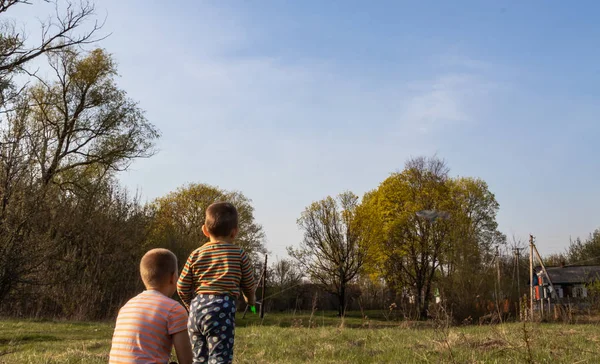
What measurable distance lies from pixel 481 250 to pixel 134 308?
2805 centimetres

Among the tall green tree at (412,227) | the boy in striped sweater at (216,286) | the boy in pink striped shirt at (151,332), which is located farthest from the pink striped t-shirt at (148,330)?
the tall green tree at (412,227)

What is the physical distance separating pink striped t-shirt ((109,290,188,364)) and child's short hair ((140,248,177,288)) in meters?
0.17

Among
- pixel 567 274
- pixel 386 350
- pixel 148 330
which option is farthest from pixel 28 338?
pixel 567 274

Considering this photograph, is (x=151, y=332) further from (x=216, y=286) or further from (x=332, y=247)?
(x=332, y=247)

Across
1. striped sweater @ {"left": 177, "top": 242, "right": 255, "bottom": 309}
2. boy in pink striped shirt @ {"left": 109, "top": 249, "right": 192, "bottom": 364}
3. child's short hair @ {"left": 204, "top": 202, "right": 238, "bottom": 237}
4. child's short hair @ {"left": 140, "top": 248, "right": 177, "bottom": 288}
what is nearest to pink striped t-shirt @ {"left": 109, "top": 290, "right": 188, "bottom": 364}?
boy in pink striped shirt @ {"left": 109, "top": 249, "right": 192, "bottom": 364}

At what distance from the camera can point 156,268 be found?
3.58m

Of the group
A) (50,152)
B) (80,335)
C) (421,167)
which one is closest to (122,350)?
(80,335)

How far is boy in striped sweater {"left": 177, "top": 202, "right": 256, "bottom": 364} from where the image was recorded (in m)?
4.21

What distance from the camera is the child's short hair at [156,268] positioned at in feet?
11.7

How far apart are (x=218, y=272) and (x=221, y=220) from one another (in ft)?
1.43

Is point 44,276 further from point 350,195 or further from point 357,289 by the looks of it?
point 357,289

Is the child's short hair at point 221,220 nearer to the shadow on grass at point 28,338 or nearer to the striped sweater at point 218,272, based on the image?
the striped sweater at point 218,272

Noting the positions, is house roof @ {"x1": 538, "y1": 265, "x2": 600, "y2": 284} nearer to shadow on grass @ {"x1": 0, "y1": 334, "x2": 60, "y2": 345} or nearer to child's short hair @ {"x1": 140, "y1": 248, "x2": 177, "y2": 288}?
shadow on grass @ {"x1": 0, "y1": 334, "x2": 60, "y2": 345}

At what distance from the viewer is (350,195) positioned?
146 ft
